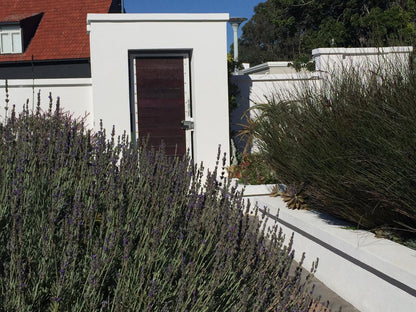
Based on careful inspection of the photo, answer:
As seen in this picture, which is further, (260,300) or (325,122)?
(325,122)

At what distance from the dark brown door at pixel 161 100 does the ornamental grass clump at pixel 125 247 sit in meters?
6.09

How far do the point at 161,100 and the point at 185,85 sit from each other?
21.4 inches

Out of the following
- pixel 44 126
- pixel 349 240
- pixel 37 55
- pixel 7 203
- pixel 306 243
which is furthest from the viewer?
pixel 37 55

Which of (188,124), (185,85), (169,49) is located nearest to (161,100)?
(185,85)

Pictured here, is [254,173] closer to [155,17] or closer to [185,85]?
[185,85]

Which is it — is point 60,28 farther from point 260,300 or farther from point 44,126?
point 260,300

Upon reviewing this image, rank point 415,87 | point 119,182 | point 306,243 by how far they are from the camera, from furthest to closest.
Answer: point 306,243 → point 415,87 → point 119,182

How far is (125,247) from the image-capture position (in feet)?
7.68

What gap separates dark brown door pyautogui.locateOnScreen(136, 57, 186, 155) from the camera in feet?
32.8

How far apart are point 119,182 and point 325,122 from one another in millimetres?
2285

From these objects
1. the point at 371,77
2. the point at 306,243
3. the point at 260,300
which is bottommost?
the point at 306,243

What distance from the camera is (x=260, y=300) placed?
2424mm

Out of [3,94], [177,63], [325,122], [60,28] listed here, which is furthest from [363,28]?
[325,122]

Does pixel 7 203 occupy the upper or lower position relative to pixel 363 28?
lower
